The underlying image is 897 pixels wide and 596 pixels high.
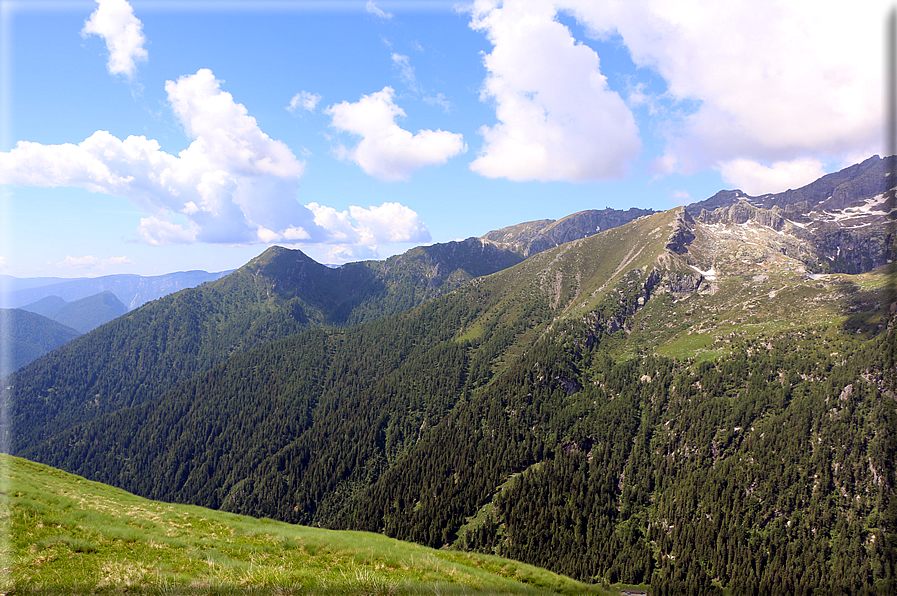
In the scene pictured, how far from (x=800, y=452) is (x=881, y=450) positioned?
17.9m

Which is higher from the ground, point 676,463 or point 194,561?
point 194,561

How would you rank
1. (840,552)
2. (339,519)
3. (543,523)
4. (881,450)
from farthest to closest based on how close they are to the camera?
(339,519) → (543,523) → (881,450) → (840,552)

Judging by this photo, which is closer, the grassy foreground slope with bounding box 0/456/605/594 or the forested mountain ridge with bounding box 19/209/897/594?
the grassy foreground slope with bounding box 0/456/605/594

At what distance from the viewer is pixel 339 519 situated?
518ft

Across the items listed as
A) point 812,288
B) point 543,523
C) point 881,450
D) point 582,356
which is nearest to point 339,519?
point 543,523

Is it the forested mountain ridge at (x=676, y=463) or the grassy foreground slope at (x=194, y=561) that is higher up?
the grassy foreground slope at (x=194, y=561)

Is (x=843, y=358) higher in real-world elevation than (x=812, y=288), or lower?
lower

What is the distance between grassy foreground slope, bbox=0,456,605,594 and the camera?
9.59 meters

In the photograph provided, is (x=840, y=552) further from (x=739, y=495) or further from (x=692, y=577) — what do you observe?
(x=692, y=577)

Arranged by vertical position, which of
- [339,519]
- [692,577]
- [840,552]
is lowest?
[339,519]

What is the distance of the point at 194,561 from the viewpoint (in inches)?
523

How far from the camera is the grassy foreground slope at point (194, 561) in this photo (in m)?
9.59

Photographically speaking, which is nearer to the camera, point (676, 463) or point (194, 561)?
point (194, 561)

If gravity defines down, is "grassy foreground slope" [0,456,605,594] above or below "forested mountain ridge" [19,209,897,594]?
above
